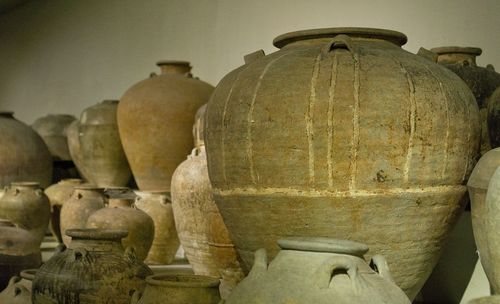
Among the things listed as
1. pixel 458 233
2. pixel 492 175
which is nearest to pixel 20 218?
pixel 458 233

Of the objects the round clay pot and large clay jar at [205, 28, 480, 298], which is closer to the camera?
large clay jar at [205, 28, 480, 298]

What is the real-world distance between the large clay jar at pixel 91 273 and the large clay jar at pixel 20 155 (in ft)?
12.2

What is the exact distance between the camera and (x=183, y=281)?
3494mm

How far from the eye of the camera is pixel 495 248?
3463 mm

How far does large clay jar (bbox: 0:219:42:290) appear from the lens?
16.9 ft

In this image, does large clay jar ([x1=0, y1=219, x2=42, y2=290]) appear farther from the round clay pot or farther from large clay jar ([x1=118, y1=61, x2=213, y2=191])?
the round clay pot

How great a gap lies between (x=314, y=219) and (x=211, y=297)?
1.86 ft

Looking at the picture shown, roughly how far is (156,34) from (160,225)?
101 inches

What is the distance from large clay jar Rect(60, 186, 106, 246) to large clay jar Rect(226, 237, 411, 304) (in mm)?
3594

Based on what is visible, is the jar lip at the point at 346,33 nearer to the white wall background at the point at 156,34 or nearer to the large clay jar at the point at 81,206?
the white wall background at the point at 156,34

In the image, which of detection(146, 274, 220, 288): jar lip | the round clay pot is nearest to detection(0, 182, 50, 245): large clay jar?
the round clay pot

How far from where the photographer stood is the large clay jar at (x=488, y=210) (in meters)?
3.42

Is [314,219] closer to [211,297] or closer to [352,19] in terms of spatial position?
[211,297]

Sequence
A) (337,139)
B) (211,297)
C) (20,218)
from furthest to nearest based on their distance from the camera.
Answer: (20,218)
(337,139)
(211,297)
